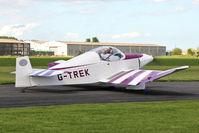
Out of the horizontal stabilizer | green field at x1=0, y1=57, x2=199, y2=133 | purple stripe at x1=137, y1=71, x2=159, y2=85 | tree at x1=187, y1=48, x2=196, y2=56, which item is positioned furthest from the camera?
tree at x1=187, y1=48, x2=196, y2=56

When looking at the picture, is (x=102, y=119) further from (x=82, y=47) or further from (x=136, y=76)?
(x=82, y=47)

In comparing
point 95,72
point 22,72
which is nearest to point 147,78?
point 95,72

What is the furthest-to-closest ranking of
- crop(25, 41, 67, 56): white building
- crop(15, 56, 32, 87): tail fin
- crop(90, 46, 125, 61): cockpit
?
1. crop(25, 41, 67, 56): white building
2. crop(90, 46, 125, 61): cockpit
3. crop(15, 56, 32, 87): tail fin

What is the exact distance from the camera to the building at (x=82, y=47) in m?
113

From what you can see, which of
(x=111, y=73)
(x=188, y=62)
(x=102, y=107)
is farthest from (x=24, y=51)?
(x=102, y=107)

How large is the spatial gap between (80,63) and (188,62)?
5155 centimetres

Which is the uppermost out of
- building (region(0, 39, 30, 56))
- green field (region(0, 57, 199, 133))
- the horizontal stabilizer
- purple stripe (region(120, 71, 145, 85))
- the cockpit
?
building (region(0, 39, 30, 56))

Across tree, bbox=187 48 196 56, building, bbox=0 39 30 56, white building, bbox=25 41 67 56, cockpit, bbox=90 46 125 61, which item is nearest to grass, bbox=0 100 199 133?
cockpit, bbox=90 46 125 61

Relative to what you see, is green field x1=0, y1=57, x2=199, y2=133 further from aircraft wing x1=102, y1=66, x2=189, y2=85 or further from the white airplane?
the white airplane

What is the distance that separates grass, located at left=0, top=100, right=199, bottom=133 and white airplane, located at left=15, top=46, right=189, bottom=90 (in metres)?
4.67

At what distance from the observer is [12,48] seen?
322 ft

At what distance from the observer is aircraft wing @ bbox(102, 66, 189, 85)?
621 inches

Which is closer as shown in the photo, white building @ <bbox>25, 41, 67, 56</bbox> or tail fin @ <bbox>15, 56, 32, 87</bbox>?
tail fin @ <bbox>15, 56, 32, 87</bbox>

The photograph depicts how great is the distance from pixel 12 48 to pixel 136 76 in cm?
8554
